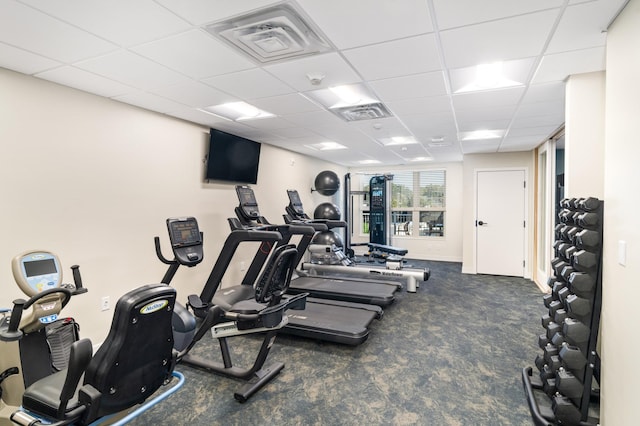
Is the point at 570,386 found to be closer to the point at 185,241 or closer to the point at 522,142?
the point at 185,241

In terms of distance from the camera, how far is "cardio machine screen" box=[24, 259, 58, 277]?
1965mm

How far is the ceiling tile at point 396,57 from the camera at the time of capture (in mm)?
2080

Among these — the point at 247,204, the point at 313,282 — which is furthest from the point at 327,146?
the point at 313,282

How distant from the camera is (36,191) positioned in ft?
8.64

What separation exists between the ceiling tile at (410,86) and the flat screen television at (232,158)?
7.51ft

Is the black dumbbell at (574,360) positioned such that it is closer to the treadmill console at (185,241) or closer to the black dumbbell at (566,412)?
the black dumbbell at (566,412)

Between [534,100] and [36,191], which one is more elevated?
[534,100]

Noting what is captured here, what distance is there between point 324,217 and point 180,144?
3.01m

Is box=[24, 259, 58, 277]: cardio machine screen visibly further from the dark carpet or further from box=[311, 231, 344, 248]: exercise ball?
box=[311, 231, 344, 248]: exercise ball

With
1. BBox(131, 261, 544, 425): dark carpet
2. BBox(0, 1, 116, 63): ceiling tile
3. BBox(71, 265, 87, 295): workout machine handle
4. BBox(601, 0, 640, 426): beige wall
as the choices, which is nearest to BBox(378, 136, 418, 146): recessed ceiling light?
BBox(131, 261, 544, 425): dark carpet

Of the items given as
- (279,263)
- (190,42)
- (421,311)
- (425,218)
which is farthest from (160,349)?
(425,218)

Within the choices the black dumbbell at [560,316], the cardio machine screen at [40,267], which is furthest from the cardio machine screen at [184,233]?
the black dumbbell at [560,316]

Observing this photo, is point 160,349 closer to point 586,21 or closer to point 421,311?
point 586,21

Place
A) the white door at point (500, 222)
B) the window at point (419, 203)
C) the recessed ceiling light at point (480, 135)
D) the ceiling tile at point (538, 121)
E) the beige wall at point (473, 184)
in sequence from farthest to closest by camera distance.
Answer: the window at point (419, 203) < the white door at point (500, 222) < the beige wall at point (473, 184) < the recessed ceiling light at point (480, 135) < the ceiling tile at point (538, 121)
